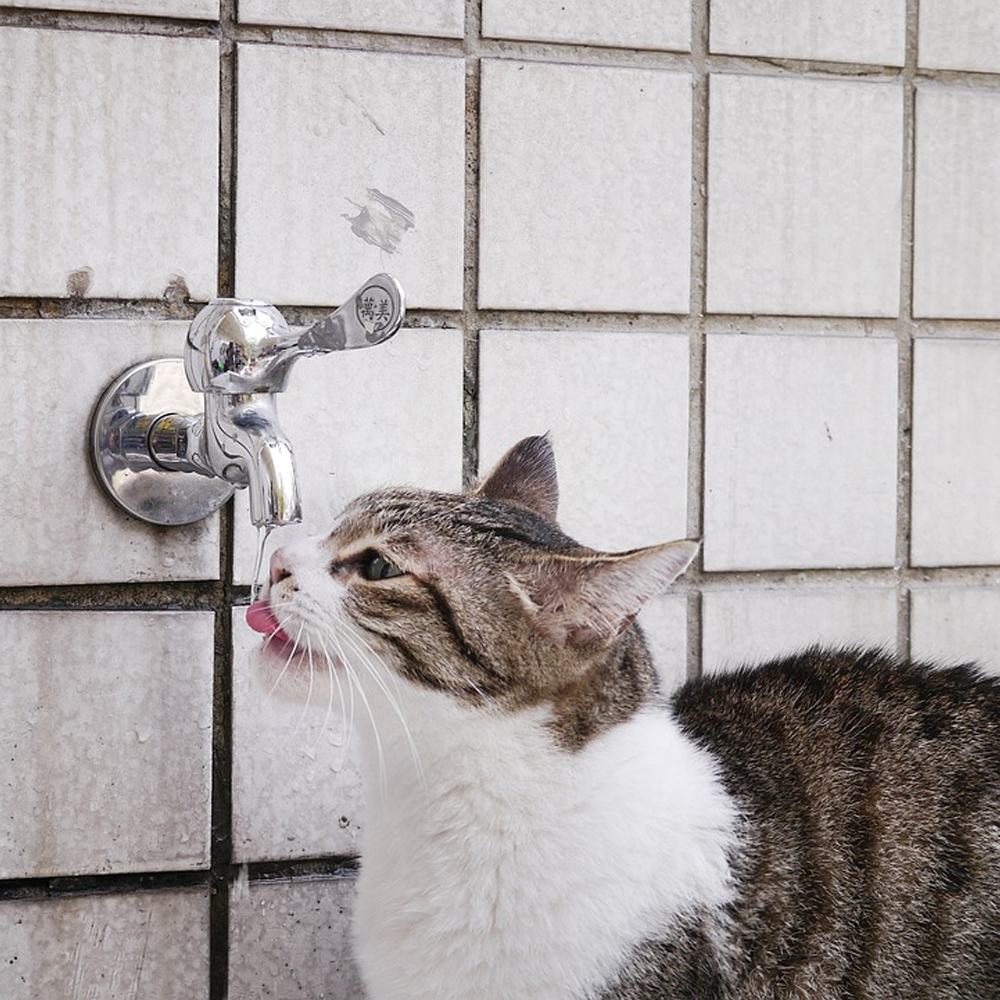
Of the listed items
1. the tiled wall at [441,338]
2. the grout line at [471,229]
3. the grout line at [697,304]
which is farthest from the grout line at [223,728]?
the grout line at [697,304]

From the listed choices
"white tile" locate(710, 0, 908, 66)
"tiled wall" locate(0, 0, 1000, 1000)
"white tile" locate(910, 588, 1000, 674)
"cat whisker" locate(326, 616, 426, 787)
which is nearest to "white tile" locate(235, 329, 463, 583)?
"tiled wall" locate(0, 0, 1000, 1000)

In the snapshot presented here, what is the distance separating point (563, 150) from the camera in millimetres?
1304

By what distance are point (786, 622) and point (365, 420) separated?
47 cm

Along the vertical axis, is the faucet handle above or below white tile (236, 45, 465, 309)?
below

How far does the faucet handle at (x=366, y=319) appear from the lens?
0.89 m

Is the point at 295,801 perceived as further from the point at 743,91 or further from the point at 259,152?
the point at 743,91

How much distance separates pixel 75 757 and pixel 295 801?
202 mm

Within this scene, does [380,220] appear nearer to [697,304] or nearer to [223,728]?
[697,304]

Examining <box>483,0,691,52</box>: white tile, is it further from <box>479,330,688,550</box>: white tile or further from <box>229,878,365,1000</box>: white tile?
<box>229,878,365,1000</box>: white tile

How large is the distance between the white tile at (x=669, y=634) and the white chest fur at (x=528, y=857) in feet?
0.90

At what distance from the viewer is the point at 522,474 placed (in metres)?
1.20

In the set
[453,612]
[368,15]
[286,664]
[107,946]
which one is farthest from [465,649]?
[368,15]

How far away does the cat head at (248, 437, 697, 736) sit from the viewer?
1033mm

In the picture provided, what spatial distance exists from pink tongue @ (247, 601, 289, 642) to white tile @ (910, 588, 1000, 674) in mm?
695
